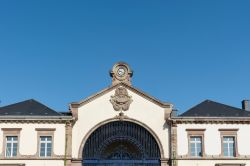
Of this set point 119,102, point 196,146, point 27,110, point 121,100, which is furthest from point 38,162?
point 196,146

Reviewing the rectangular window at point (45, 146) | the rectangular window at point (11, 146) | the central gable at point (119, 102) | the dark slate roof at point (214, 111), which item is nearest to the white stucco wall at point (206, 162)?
the dark slate roof at point (214, 111)

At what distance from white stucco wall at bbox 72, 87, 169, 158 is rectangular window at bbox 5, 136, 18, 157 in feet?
17.0

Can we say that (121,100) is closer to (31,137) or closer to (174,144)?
(174,144)

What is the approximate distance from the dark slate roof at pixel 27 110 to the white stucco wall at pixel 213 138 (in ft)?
36.6

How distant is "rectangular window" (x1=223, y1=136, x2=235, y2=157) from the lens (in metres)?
47.0

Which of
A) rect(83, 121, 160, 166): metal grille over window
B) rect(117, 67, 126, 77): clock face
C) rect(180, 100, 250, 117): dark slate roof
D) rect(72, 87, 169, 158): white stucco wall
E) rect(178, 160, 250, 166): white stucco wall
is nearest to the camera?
rect(178, 160, 250, 166): white stucco wall

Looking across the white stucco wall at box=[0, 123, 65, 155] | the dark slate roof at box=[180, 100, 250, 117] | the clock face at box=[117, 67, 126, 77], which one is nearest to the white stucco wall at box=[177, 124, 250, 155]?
the dark slate roof at box=[180, 100, 250, 117]

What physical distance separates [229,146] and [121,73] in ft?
38.0

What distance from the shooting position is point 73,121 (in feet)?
157

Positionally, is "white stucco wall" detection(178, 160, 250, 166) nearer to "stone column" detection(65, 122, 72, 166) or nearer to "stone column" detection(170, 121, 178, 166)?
"stone column" detection(170, 121, 178, 166)

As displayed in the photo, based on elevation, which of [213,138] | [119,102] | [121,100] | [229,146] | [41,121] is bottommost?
[229,146]

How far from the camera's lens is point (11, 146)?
154 feet

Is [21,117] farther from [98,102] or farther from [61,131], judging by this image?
[98,102]

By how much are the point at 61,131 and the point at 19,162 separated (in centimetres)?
442
